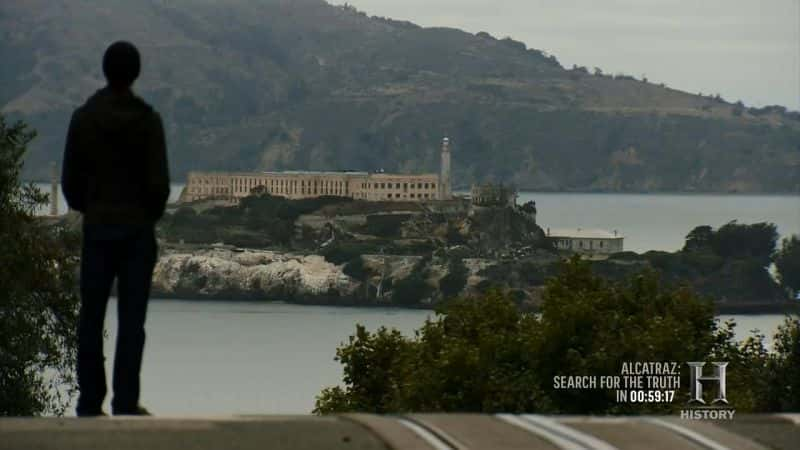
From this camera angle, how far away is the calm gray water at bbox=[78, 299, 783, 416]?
32969 mm

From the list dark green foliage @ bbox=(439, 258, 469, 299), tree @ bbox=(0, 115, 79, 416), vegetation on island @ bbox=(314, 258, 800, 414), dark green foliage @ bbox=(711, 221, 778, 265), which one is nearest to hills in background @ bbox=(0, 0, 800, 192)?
dark green foliage @ bbox=(439, 258, 469, 299)

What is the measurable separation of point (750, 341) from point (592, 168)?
13211 centimetres

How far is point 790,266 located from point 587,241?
52.2 feet

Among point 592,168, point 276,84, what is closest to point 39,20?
point 276,84

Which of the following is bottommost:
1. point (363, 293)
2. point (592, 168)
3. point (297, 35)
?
point (363, 293)

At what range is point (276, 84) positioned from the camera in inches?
Answer: 6383

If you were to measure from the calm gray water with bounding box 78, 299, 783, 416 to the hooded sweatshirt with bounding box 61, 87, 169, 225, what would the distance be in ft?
44.5

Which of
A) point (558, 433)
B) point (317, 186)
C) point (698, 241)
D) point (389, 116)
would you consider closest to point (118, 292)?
point (558, 433)

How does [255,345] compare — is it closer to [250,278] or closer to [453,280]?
[453,280]

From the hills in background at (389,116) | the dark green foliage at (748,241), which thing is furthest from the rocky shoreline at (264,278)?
the hills in background at (389,116)

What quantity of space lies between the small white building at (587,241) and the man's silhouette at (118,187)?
73252 millimetres

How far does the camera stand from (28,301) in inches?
578

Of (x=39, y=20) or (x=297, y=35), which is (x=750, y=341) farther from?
(x=297, y=35)

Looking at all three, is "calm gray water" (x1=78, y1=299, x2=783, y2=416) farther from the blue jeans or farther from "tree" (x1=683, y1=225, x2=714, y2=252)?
"tree" (x1=683, y1=225, x2=714, y2=252)
